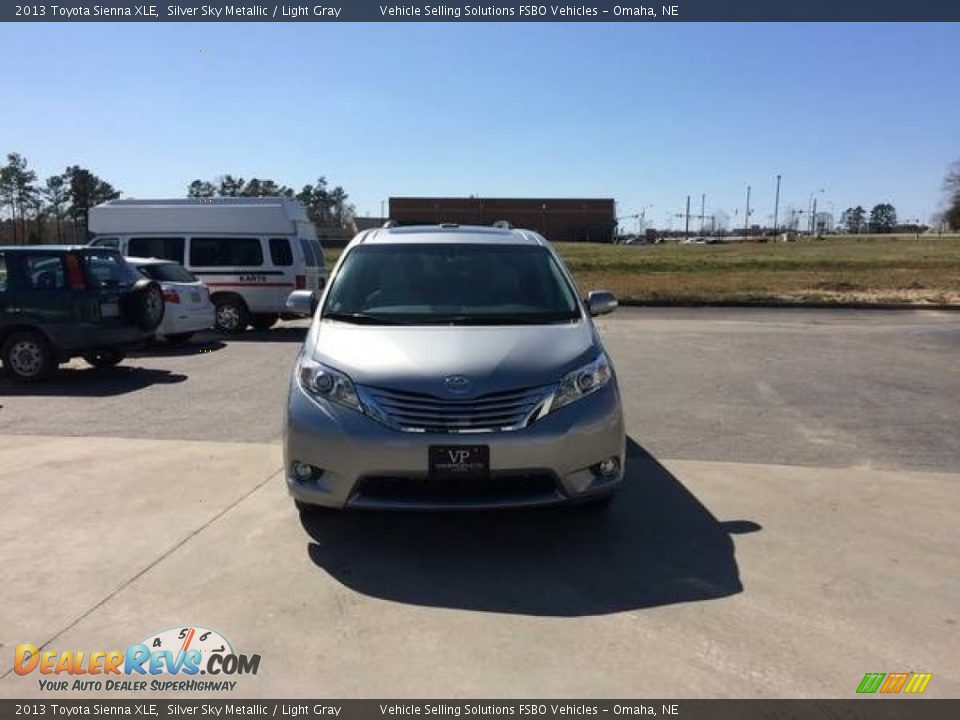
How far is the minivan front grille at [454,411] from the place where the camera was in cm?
415

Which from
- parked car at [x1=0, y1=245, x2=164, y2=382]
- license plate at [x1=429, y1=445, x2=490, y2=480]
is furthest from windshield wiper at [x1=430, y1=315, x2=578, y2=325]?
parked car at [x1=0, y1=245, x2=164, y2=382]

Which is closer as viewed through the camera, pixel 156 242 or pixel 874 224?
pixel 156 242

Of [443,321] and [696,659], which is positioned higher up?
[443,321]

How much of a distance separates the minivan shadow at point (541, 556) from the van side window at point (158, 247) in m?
12.8

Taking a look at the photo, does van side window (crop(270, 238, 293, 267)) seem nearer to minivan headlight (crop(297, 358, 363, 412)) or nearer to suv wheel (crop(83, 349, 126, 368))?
suv wheel (crop(83, 349, 126, 368))

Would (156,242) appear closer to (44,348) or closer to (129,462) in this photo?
(44,348)

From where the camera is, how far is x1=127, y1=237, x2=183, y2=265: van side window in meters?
16.3

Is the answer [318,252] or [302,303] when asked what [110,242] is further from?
[302,303]

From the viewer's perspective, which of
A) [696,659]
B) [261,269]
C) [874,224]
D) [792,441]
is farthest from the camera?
[874,224]

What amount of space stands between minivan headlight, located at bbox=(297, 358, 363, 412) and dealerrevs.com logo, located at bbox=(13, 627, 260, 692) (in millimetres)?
1334

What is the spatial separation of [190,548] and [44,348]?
6661 millimetres

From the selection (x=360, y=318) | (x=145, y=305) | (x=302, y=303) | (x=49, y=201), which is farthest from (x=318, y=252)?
(x=49, y=201)
